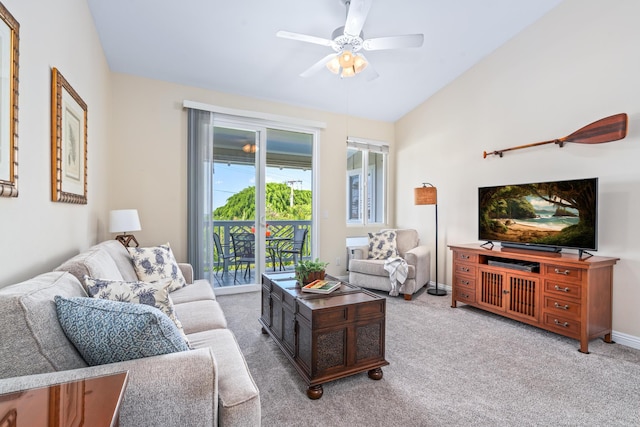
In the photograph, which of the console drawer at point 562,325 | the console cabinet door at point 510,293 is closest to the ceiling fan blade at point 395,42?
the console cabinet door at point 510,293

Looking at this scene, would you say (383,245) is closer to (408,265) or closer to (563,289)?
(408,265)

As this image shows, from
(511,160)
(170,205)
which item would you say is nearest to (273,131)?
(170,205)

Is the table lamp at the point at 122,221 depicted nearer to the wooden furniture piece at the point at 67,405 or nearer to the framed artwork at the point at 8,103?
the framed artwork at the point at 8,103

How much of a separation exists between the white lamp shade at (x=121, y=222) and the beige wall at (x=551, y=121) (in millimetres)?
3819

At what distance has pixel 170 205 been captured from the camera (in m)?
3.73

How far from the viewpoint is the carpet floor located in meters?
1.67

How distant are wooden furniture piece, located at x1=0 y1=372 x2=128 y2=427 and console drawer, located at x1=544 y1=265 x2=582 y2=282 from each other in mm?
3145

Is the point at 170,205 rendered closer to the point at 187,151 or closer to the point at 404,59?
the point at 187,151

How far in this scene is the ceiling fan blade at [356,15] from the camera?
2.15 meters

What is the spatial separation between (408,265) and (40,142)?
3.62 meters

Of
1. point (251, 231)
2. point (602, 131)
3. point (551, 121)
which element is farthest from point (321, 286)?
point (551, 121)

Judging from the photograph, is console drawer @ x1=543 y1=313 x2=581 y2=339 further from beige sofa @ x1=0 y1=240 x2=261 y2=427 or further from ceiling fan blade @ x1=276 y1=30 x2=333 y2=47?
ceiling fan blade @ x1=276 y1=30 x2=333 y2=47

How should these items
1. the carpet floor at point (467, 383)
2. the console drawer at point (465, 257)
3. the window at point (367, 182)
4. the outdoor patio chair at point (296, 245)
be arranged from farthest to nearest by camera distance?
the window at point (367, 182), the outdoor patio chair at point (296, 245), the console drawer at point (465, 257), the carpet floor at point (467, 383)

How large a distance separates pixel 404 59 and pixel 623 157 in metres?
2.35
